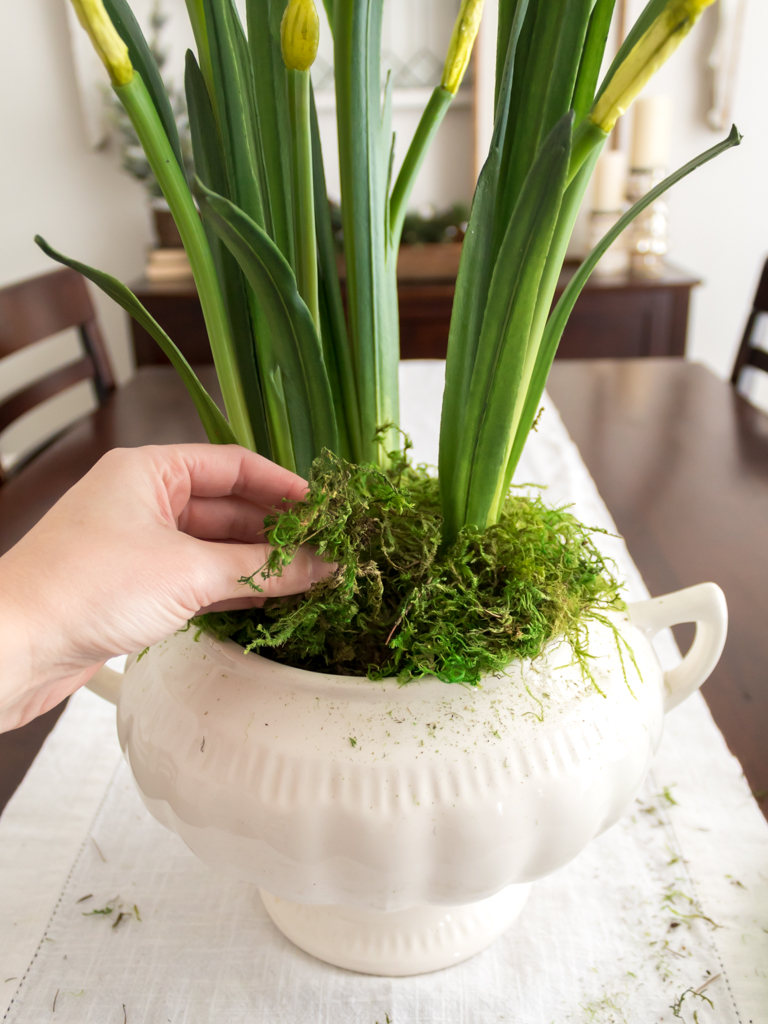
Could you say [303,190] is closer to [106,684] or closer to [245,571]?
[245,571]


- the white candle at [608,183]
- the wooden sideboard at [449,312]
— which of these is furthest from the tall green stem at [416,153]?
the white candle at [608,183]

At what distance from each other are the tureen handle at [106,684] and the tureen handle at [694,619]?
311 millimetres

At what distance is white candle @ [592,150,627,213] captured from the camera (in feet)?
6.48

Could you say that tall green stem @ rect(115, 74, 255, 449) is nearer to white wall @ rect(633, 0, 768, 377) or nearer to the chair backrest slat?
the chair backrest slat

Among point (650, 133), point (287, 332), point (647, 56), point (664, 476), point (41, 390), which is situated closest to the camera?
point (647, 56)

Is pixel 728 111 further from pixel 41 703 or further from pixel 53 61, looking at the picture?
pixel 41 703

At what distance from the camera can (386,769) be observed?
1.08 feet

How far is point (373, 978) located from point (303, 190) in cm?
43

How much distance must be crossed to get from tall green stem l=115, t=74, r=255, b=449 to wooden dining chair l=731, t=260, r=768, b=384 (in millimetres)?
1150

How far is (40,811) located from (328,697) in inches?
11.7

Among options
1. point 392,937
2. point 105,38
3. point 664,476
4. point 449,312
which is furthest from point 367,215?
point 449,312

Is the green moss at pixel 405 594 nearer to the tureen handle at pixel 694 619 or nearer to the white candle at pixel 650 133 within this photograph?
the tureen handle at pixel 694 619

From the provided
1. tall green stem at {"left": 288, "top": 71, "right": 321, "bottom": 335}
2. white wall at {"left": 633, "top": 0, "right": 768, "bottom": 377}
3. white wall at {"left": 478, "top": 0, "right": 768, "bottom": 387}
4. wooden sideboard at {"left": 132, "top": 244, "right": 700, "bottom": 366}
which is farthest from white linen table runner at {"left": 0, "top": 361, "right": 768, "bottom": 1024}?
white wall at {"left": 633, "top": 0, "right": 768, "bottom": 377}

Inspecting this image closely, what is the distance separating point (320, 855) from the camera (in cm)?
34
